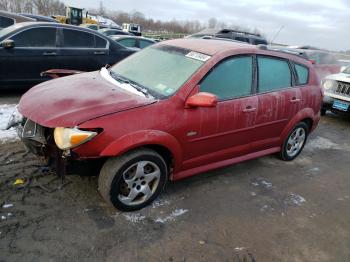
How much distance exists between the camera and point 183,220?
11.3 feet

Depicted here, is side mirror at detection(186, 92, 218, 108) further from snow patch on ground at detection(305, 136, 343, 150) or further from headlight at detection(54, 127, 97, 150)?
snow patch on ground at detection(305, 136, 343, 150)

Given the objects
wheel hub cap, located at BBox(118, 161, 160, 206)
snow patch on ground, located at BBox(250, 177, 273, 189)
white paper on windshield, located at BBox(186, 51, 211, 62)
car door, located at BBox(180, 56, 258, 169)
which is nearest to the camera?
wheel hub cap, located at BBox(118, 161, 160, 206)

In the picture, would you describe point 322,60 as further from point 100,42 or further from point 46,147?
point 46,147

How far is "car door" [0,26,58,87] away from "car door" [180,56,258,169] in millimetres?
4580

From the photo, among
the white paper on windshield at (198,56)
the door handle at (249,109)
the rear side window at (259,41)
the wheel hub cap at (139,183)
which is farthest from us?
the rear side window at (259,41)

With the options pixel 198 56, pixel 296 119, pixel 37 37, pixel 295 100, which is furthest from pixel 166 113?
pixel 37 37

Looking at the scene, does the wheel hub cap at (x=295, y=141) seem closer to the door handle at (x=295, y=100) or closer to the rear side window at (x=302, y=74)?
the door handle at (x=295, y=100)

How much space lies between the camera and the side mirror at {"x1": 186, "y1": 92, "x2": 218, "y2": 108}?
3.36 metres

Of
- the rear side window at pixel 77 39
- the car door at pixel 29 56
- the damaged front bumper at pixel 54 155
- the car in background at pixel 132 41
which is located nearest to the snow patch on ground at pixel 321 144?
the damaged front bumper at pixel 54 155

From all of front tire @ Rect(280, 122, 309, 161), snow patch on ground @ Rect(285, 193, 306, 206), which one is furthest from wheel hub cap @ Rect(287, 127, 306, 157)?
snow patch on ground @ Rect(285, 193, 306, 206)

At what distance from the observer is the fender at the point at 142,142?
3.04 metres

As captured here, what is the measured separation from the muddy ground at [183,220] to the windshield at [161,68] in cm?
120

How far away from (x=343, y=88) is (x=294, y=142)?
3.51 m

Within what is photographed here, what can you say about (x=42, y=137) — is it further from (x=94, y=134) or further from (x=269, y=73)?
(x=269, y=73)
